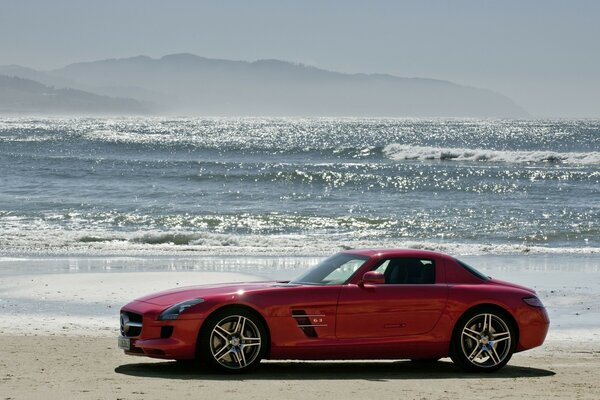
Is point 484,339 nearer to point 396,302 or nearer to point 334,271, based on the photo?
point 396,302

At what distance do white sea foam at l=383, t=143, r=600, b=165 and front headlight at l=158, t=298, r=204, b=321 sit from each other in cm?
6677

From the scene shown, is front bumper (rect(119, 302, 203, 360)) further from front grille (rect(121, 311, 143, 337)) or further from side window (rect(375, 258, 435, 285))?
side window (rect(375, 258, 435, 285))

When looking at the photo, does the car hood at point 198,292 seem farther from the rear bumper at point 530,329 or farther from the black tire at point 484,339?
the rear bumper at point 530,329

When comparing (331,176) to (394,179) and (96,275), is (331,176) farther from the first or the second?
(96,275)

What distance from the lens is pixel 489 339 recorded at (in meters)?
11.2

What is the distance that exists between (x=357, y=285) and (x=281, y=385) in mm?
1400

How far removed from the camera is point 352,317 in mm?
10836

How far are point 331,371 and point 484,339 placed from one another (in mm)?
1489

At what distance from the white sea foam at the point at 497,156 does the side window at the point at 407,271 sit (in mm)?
65465

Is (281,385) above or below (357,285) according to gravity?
below

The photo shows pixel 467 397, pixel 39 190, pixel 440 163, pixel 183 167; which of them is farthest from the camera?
pixel 440 163

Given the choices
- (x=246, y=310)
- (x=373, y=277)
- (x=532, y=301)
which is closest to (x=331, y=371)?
(x=373, y=277)

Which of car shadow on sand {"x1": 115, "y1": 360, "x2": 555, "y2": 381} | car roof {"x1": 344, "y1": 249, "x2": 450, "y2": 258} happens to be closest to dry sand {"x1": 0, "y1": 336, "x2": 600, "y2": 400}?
car shadow on sand {"x1": 115, "y1": 360, "x2": 555, "y2": 381}

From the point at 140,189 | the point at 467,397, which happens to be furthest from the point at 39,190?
the point at 467,397
